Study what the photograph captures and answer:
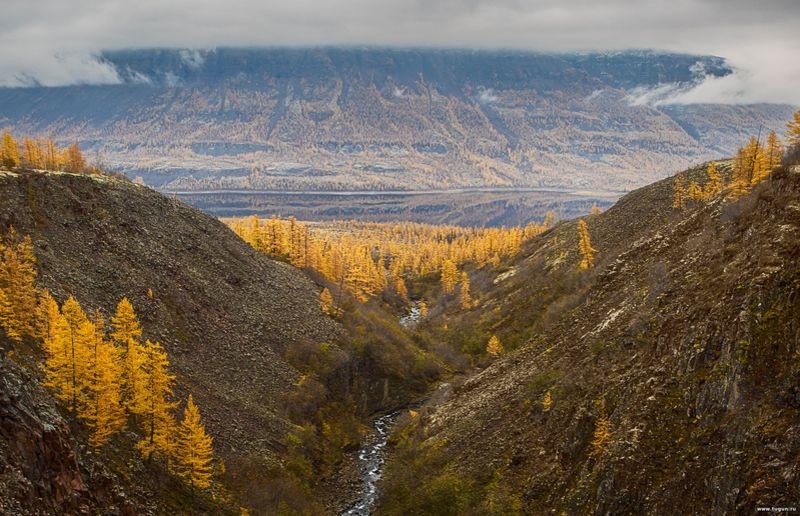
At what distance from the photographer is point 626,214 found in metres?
135

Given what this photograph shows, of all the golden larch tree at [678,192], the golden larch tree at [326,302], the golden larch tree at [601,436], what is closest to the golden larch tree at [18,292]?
the golden larch tree at [601,436]

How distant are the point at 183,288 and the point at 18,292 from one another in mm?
34281

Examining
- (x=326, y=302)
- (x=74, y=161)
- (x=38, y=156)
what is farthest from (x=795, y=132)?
(x=74, y=161)

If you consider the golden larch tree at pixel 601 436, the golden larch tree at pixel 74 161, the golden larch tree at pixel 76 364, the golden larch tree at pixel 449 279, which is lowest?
the golden larch tree at pixel 449 279

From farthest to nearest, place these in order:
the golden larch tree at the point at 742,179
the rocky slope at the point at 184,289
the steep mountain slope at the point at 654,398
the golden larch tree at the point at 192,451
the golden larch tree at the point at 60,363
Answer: the rocky slope at the point at 184,289, the golden larch tree at the point at 742,179, the golden larch tree at the point at 192,451, the golden larch tree at the point at 60,363, the steep mountain slope at the point at 654,398

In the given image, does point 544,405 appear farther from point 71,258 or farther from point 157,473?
point 71,258

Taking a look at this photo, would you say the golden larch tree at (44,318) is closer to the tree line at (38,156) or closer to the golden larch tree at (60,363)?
the golden larch tree at (60,363)

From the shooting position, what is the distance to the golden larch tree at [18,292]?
58.6 metres

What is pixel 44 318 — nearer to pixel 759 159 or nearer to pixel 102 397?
pixel 102 397

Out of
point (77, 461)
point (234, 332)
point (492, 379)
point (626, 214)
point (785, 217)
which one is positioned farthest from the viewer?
point (626, 214)

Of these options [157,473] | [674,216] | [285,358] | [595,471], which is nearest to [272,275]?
[285,358]

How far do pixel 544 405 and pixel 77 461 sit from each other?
1734 inches

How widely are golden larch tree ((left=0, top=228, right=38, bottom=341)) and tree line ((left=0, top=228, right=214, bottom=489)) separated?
80 millimetres

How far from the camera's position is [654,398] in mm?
50938
